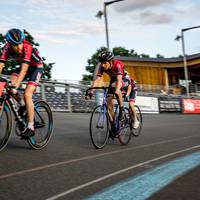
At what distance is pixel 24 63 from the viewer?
18.2ft

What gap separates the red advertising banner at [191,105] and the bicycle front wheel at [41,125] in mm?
24945

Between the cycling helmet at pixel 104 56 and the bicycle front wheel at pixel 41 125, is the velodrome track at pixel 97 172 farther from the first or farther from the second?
the cycling helmet at pixel 104 56

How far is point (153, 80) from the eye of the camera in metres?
55.8

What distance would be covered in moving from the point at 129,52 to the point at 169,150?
322ft

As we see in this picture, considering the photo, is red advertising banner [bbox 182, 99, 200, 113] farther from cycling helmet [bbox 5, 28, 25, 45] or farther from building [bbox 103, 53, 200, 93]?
cycling helmet [bbox 5, 28, 25, 45]

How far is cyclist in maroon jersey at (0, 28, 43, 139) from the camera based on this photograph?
539 cm

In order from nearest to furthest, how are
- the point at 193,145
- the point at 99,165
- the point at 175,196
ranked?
the point at 175,196 < the point at 99,165 < the point at 193,145

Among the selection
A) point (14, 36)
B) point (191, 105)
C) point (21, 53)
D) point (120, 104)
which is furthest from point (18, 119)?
point (191, 105)

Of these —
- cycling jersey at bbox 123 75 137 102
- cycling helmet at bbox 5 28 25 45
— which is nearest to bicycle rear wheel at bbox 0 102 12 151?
cycling helmet at bbox 5 28 25 45

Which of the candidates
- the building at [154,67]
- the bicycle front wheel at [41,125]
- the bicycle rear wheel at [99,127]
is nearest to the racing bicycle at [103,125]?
the bicycle rear wheel at [99,127]

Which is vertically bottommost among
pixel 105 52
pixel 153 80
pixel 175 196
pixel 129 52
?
pixel 175 196

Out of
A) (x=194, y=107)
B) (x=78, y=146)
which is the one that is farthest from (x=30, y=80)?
(x=194, y=107)

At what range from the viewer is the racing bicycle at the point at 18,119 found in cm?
535

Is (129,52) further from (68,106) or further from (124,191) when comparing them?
(124,191)
